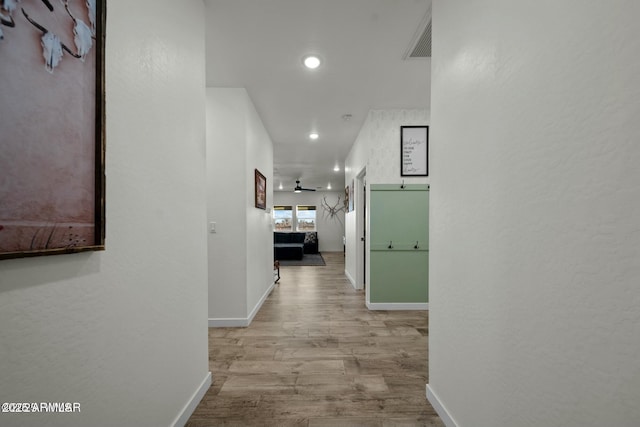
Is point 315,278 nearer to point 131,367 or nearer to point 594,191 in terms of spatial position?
point 131,367

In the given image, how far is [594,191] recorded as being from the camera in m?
0.69

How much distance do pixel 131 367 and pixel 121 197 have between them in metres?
0.70

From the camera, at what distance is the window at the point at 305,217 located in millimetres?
11211

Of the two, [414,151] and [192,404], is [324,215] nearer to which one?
[414,151]

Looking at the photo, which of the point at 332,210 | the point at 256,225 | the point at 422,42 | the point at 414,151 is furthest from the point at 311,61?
the point at 332,210

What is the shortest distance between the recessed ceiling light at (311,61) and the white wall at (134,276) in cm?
91

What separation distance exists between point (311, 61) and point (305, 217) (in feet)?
29.7

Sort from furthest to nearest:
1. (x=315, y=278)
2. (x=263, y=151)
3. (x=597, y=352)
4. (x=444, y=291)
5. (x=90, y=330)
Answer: (x=315, y=278) → (x=263, y=151) → (x=444, y=291) → (x=90, y=330) → (x=597, y=352)

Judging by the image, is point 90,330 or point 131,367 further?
point 131,367

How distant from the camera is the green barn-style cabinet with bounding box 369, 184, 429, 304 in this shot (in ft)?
11.6

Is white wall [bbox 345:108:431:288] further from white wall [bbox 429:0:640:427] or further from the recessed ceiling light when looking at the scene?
white wall [bbox 429:0:640:427]

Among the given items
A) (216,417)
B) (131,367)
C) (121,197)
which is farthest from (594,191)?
(216,417)

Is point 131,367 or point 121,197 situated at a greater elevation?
point 121,197

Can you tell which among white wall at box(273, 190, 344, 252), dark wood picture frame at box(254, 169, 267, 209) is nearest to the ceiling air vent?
dark wood picture frame at box(254, 169, 267, 209)
